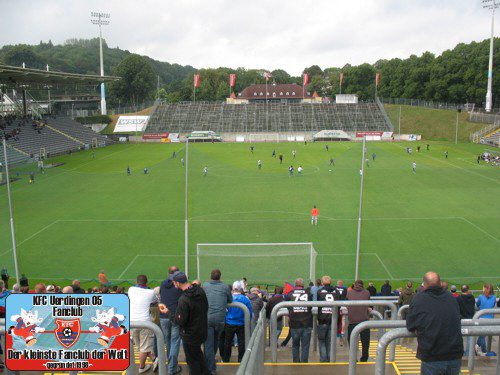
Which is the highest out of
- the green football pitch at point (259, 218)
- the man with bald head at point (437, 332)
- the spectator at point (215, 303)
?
the man with bald head at point (437, 332)

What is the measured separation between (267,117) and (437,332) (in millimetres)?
95859

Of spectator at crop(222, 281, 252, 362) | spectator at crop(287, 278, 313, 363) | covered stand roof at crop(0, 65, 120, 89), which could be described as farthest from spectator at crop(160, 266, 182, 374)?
covered stand roof at crop(0, 65, 120, 89)

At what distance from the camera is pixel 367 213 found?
108 ft

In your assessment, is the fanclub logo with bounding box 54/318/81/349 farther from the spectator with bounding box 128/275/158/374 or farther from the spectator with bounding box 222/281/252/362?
Answer: the spectator with bounding box 222/281/252/362

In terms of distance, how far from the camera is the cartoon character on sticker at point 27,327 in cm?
430

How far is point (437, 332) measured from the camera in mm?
4797

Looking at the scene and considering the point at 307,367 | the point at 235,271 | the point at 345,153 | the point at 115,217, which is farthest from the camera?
the point at 345,153

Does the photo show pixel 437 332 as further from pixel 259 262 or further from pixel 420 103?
pixel 420 103

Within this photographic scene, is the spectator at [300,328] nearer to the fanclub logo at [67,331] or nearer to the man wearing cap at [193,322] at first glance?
the man wearing cap at [193,322]

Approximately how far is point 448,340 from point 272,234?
23399mm

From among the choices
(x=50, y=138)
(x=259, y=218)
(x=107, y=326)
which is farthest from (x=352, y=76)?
(x=107, y=326)

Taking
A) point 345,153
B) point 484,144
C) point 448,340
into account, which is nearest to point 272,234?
point 448,340

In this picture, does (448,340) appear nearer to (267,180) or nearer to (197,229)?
(197,229)

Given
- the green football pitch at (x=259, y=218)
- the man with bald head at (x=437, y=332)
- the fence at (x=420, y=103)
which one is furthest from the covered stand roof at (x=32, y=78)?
the fence at (x=420, y=103)
